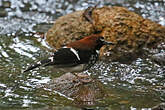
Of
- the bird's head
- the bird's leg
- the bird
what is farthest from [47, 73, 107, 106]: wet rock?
the bird's head

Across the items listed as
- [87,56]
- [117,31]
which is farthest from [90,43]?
[117,31]

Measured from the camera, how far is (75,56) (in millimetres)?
6008

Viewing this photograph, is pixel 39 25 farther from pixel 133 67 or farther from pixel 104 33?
pixel 133 67

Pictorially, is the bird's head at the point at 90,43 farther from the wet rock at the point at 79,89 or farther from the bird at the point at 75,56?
the wet rock at the point at 79,89

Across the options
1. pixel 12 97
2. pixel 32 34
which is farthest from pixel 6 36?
pixel 12 97

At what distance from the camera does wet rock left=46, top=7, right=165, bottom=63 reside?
324 inches

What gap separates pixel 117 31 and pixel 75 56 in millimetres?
2542

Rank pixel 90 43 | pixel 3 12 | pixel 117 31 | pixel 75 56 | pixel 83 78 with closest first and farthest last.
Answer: pixel 75 56, pixel 90 43, pixel 83 78, pixel 117 31, pixel 3 12

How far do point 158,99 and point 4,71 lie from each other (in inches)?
121

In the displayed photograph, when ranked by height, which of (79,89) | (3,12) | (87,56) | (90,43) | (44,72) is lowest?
(79,89)

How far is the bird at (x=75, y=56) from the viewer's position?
596cm

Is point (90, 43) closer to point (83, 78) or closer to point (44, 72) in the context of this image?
point (83, 78)

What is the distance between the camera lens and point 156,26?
28.6 feet

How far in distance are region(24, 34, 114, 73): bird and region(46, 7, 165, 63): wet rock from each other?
2.04 metres
